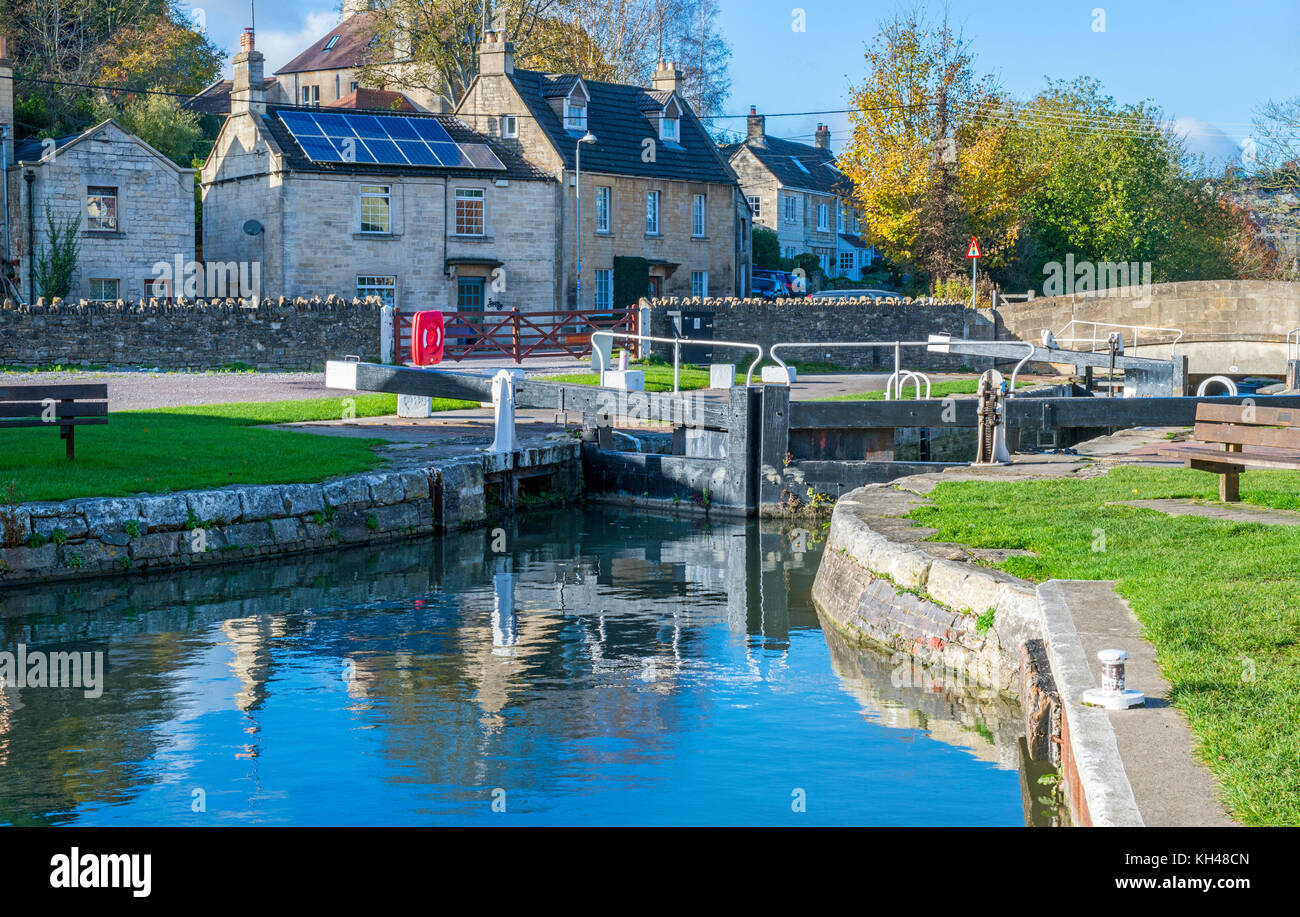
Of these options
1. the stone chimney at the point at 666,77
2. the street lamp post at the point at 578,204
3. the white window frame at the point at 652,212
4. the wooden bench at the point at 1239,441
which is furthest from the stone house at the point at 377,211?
the wooden bench at the point at 1239,441

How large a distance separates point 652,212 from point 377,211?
1014cm

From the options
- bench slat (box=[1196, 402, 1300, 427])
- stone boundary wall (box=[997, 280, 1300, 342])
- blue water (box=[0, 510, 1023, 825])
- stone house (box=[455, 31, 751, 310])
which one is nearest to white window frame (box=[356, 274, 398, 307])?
stone house (box=[455, 31, 751, 310])

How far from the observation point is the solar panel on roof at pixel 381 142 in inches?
1594

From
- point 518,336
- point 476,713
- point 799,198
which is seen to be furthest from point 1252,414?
point 799,198

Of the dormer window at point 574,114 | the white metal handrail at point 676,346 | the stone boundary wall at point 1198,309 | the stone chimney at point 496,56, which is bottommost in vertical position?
the white metal handrail at point 676,346

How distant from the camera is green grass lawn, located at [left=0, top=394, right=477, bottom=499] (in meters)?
14.3

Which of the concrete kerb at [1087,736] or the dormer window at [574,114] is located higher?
the dormer window at [574,114]

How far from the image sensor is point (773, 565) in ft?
51.1

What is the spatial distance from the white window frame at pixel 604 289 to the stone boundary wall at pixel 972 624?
32.2 m

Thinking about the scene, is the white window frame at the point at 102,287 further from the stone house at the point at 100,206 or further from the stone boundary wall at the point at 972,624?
the stone boundary wall at the point at 972,624

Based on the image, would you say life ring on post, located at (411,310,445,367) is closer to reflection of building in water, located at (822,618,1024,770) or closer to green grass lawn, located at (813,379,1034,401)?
green grass lawn, located at (813,379,1034,401)

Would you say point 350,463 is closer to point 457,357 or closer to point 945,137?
point 457,357

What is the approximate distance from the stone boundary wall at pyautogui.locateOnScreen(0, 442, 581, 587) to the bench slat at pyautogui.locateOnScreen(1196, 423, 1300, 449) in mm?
9124

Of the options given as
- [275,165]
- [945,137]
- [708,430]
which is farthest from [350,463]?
[945,137]
